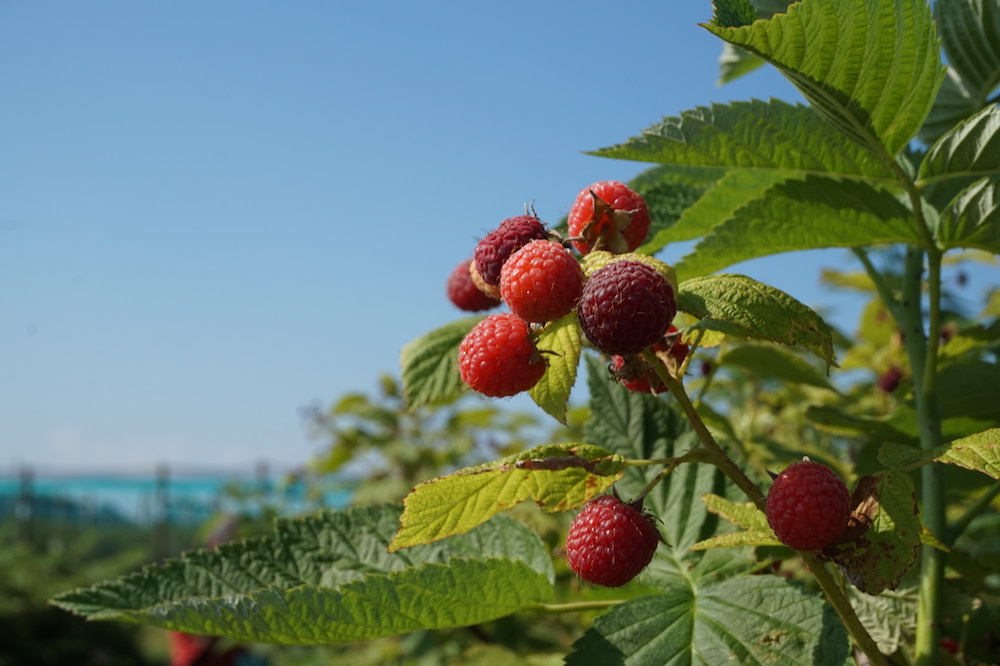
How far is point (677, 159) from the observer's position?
46.1 inches

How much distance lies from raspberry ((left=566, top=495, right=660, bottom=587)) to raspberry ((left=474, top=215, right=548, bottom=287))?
0.29 meters

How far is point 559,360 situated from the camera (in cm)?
89

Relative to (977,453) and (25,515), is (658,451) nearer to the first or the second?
(977,453)

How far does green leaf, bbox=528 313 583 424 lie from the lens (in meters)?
0.88

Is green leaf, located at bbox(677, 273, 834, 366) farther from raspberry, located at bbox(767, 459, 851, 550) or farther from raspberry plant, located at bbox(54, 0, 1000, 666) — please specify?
raspberry, located at bbox(767, 459, 851, 550)

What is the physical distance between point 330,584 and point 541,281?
595 mm

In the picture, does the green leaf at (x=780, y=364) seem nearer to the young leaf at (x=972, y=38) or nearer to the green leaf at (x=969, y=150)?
the green leaf at (x=969, y=150)

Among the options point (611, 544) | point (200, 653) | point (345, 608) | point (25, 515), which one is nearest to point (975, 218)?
point (611, 544)

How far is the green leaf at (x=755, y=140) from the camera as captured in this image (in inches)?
45.1

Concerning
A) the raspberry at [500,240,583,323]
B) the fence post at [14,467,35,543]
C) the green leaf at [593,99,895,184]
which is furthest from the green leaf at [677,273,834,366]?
the fence post at [14,467,35,543]

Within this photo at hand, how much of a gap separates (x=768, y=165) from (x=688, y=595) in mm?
599

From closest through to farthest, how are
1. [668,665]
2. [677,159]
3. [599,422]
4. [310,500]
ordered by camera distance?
[668,665] → [677,159] → [599,422] → [310,500]

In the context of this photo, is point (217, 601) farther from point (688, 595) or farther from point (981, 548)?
point (981, 548)

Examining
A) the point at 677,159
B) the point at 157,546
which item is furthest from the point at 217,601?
the point at 157,546
